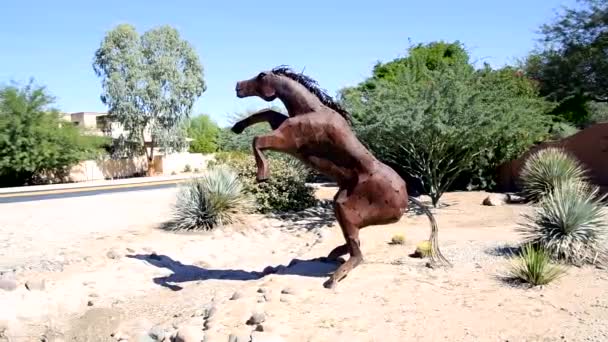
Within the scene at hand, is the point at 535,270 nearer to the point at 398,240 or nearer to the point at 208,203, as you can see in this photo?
the point at 398,240

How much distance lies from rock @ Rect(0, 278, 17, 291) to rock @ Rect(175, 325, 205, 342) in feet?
12.8

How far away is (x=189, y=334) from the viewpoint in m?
6.22

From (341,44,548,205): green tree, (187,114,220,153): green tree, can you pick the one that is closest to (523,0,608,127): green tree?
(341,44,548,205): green tree

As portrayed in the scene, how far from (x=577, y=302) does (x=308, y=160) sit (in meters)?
3.70

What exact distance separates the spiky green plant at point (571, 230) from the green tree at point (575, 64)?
20.6 m

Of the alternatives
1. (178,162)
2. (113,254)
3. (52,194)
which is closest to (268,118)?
(113,254)

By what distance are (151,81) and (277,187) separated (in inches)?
1092

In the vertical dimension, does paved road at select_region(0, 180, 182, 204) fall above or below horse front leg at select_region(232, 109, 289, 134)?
below

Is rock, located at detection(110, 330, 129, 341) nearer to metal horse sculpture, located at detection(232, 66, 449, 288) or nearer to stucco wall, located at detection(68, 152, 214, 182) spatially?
metal horse sculpture, located at detection(232, 66, 449, 288)

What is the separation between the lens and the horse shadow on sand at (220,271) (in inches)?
331

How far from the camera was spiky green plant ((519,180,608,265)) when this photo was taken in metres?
8.00

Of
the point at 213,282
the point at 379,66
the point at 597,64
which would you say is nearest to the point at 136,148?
the point at 379,66

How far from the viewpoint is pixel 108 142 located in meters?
39.8

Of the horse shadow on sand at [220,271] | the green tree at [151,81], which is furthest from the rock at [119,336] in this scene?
the green tree at [151,81]
